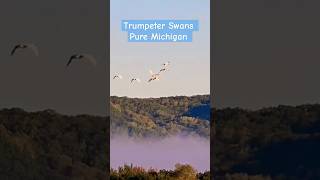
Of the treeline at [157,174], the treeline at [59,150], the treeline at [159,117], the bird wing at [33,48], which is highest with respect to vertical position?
the bird wing at [33,48]

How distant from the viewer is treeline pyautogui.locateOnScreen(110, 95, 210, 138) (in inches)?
408

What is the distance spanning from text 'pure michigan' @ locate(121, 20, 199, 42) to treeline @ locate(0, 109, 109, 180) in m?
1.23

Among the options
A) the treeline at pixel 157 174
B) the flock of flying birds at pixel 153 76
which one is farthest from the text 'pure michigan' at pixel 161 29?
the treeline at pixel 157 174

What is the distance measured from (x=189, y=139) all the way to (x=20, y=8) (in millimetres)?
2825

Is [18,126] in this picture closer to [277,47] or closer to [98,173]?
[98,173]

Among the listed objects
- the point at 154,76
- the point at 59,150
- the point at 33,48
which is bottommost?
the point at 59,150

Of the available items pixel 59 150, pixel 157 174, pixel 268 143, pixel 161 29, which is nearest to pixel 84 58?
pixel 161 29

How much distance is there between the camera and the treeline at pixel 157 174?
10.2m

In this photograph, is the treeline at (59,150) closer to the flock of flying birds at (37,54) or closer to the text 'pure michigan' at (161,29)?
the flock of flying birds at (37,54)

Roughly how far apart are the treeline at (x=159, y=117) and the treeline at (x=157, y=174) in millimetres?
469

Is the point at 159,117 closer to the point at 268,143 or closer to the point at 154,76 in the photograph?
the point at 154,76

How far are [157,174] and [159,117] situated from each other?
77 cm

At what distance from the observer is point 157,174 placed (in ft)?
33.9

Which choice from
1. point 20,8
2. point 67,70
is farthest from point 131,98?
point 20,8
